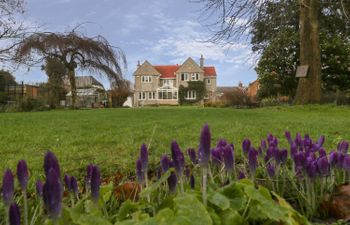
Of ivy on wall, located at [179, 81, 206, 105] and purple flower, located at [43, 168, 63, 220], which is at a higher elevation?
ivy on wall, located at [179, 81, 206, 105]

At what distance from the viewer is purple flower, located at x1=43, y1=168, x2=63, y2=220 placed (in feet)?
2.46

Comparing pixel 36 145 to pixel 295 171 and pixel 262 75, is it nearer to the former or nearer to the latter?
pixel 295 171

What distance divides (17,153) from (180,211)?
11.5 ft

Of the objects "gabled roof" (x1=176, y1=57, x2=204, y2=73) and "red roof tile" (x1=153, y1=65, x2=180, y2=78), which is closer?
"gabled roof" (x1=176, y1=57, x2=204, y2=73)

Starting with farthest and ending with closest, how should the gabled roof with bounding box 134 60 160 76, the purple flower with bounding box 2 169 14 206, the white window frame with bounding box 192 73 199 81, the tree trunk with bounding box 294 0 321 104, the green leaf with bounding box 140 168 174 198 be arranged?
the gabled roof with bounding box 134 60 160 76 → the white window frame with bounding box 192 73 199 81 → the tree trunk with bounding box 294 0 321 104 → the green leaf with bounding box 140 168 174 198 → the purple flower with bounding box 2 169 14 206

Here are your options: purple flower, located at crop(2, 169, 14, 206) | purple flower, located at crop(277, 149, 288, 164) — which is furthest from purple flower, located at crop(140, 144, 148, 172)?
purple flower, located at crop(277, 149, 288, 164)

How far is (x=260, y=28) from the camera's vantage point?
1559 centimetres

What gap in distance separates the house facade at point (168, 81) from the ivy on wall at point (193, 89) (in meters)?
0.48

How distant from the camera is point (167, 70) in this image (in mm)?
60969

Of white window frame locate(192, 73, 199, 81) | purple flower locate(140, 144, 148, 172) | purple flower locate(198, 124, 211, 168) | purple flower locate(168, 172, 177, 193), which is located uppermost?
white window frame locate(192, 73, 199, 81)

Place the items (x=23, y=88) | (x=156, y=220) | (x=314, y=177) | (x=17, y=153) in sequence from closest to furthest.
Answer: (x=156, y=220) → (x=314, y=177) → (x=17, y=153) → (x=23, y=88)

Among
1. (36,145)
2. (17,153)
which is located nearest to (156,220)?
(17,153)

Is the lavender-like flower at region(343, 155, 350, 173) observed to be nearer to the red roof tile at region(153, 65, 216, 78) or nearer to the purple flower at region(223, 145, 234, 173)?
the purple flower at region(223, 145, 234, 173)

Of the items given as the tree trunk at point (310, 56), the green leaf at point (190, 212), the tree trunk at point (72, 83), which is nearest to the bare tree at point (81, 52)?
the tree trunk at point (72, 83)
